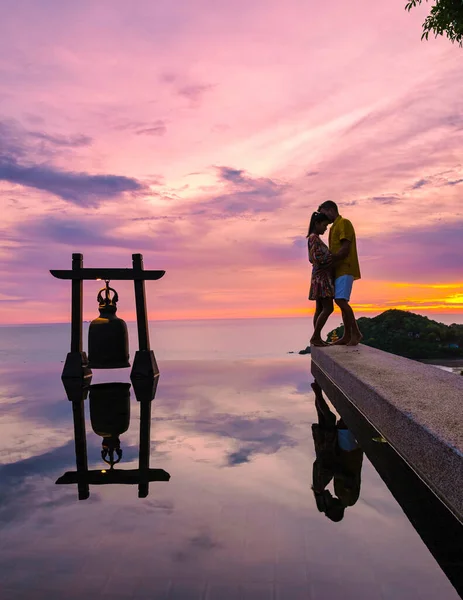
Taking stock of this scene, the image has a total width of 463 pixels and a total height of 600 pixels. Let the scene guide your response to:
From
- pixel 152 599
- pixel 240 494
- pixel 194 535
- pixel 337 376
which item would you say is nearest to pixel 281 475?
pixel 240 494

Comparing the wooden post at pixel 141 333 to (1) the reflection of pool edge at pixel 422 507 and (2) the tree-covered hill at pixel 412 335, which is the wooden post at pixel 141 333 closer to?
(2) the tree-covered hill at pixel 412 335

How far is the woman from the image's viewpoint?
388 inches

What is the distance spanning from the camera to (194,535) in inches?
114

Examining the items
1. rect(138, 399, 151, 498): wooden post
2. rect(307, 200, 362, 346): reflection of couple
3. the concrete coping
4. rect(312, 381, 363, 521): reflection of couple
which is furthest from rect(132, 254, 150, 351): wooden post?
rect(312, 381, 363, 521): reflection of couple

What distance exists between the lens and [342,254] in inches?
377

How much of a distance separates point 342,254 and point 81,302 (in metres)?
5.36

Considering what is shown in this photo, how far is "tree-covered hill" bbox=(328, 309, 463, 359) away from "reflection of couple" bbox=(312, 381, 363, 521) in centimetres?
831

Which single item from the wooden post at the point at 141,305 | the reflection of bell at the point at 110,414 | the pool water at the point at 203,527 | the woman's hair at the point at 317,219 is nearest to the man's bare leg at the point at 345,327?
the woman's hair at the point at 317,219

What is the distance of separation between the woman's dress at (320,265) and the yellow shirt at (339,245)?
177 mm

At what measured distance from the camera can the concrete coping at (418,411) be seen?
3.22m

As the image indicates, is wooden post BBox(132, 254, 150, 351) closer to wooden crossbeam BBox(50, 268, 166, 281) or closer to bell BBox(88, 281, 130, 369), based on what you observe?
wooden crossbeam BBox(50, 268, 166, 281)

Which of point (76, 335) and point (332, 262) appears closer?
point (332, 262)

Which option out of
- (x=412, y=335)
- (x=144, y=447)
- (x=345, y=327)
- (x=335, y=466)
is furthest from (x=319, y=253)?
(x=412, y=335)

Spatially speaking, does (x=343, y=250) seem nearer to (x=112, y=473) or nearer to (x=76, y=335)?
(x=76, y=335)
